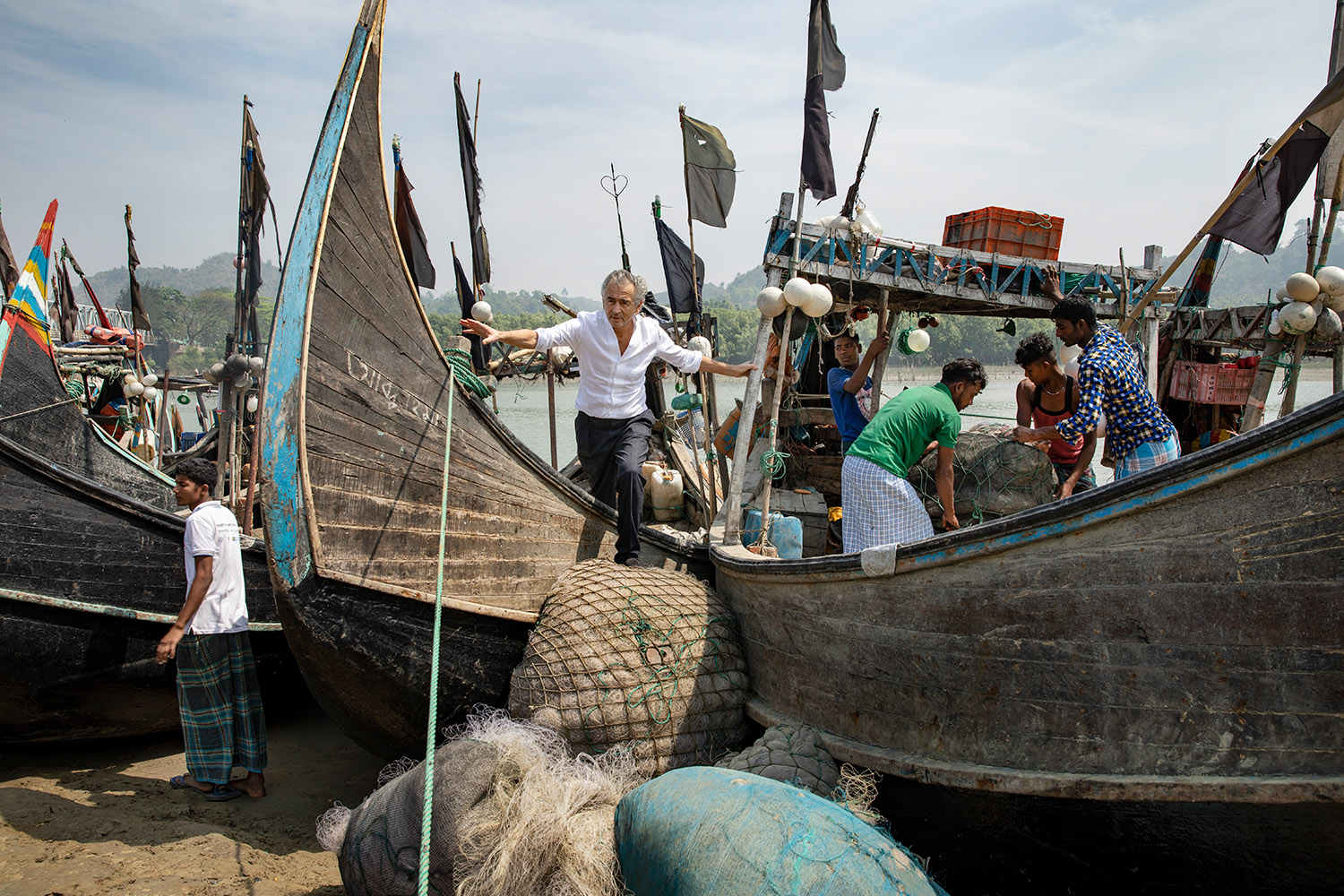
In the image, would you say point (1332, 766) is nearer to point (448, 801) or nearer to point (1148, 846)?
point (1148, 846)

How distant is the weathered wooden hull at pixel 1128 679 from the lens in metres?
2.12

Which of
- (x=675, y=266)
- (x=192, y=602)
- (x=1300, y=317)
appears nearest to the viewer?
(x=192, y=602)

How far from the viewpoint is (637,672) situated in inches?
135

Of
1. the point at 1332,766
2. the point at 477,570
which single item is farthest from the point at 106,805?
the point at 1332,766

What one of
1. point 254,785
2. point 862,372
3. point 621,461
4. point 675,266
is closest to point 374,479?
point 621,461

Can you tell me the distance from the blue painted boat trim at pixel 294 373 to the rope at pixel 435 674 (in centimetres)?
53

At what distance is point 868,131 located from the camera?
6.08m

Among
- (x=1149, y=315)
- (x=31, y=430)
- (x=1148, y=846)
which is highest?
(x=1149, y=315)

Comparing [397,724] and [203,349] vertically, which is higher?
[203,349]

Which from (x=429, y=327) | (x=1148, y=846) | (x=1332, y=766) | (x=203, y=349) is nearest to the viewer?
(x=1332, y=766)

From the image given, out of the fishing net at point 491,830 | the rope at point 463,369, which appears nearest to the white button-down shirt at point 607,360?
the rope at point 463,369

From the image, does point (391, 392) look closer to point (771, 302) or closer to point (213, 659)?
point (213, 659)

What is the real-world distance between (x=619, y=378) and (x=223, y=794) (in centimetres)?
296

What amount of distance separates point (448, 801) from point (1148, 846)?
2.33 metres
